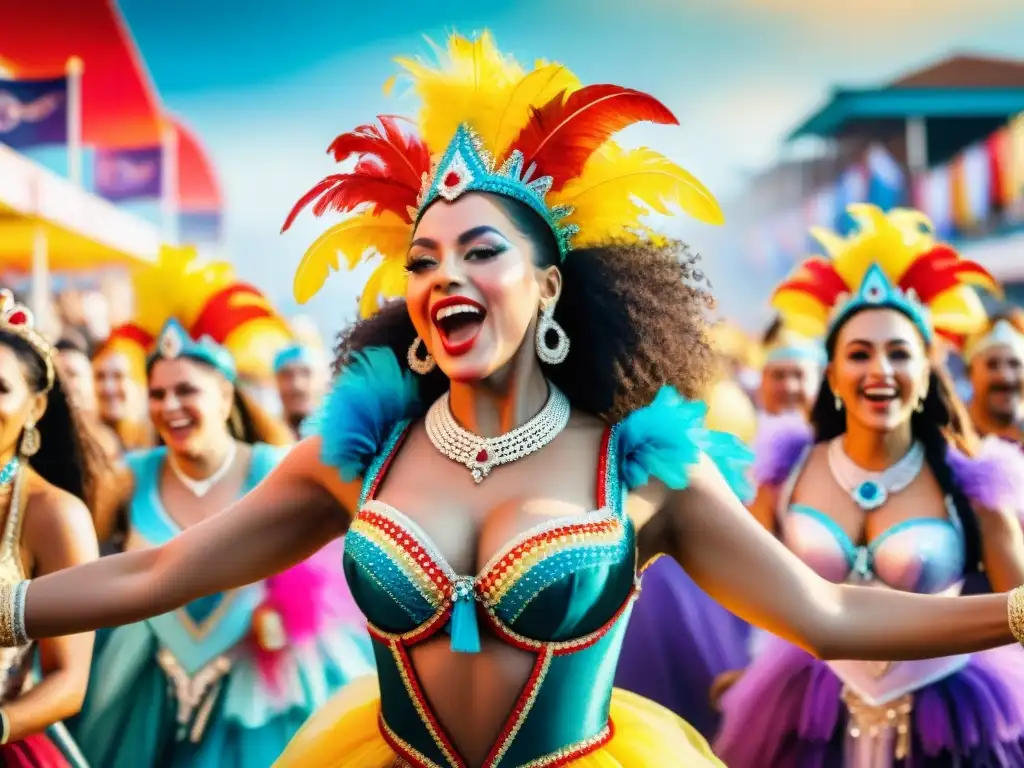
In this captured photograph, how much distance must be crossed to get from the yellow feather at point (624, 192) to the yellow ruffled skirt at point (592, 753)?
41.9 inches

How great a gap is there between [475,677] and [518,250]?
862 millimetres

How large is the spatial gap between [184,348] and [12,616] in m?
2.16

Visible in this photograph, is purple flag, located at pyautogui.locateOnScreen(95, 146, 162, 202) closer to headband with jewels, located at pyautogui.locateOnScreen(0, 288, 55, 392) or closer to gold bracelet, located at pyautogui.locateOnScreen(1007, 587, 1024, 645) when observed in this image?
headband with jewels, located at pyautogui.locateOnScreen(0, 288, 55, 392)

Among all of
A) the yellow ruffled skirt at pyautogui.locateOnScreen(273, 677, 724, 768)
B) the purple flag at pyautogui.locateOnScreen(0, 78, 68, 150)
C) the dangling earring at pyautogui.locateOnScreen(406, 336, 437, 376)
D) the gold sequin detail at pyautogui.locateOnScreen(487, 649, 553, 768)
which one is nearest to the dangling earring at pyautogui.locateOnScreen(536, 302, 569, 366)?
the dangling earring at pyautogui.locateOnScreen(406, 336, 437, 376)

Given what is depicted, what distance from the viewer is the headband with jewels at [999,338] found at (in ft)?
19.7

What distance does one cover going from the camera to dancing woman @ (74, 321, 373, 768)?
405 centimetres

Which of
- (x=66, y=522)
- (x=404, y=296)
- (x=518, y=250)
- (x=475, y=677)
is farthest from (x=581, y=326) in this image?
(x=66, y=522)

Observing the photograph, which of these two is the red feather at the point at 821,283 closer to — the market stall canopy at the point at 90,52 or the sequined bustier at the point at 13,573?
the sequined bustier at the point at 13,573

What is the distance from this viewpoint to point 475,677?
7.71 feet

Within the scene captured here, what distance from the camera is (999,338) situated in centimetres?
607

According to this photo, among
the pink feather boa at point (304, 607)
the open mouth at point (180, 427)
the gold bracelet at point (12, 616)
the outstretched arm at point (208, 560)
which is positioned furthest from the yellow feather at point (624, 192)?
the open mouth at point (180, 427)

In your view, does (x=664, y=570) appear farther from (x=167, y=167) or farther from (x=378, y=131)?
(x=167, y=167)

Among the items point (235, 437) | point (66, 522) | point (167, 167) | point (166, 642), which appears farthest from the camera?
point (167, 167)

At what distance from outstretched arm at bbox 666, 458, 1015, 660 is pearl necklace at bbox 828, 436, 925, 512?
152 centimetres
